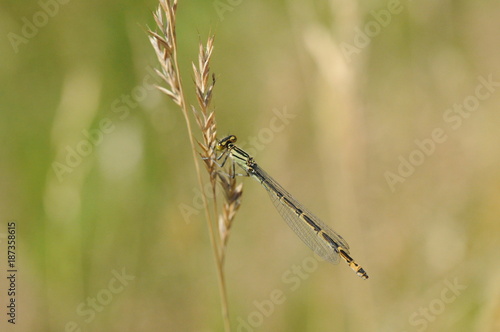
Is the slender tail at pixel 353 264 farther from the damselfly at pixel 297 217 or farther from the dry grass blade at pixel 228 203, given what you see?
the dry grass blade at pixel 228 203

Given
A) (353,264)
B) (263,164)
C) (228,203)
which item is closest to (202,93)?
(228,203)

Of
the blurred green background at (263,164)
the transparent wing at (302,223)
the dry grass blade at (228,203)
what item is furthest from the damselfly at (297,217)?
the dry grass blade at (228,203)

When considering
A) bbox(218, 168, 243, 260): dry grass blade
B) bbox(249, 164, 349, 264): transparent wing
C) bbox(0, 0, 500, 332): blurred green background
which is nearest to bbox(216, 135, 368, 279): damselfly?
bbox(249, 164, 349, 264): transparent wing

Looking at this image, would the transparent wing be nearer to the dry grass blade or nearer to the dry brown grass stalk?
the dry grass blade

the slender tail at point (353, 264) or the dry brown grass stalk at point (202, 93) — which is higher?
the dry brown grass stalk at point (202, 93)

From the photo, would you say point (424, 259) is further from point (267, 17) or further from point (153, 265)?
point (267, 17)

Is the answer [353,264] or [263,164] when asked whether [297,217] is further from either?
[263,164]
